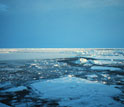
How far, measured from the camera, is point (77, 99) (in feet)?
13.0

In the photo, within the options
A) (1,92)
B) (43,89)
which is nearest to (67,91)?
(43,89)

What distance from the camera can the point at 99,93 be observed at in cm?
448

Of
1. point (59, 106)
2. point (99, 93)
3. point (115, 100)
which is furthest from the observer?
point (99, 93)

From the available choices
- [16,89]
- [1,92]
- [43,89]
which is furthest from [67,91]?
[1,92]

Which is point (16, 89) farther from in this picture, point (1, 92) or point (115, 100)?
point (115, 100)

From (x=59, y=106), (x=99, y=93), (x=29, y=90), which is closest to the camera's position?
(x=59, y=106)

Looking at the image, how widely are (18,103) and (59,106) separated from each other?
3.84 ft

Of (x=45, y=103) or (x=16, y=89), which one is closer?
(x=45, y=103)

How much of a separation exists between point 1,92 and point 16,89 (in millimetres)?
513

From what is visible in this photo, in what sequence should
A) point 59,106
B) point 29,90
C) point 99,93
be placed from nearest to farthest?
point 59,106, point 99,93, point 29,90

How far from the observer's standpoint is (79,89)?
488 centimetres

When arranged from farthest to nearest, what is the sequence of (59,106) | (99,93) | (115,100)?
(99,93) → (115,100) → (59,106)

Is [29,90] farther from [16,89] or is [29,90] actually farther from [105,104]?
[105,104]

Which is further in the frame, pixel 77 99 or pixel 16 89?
pixel 16 89
